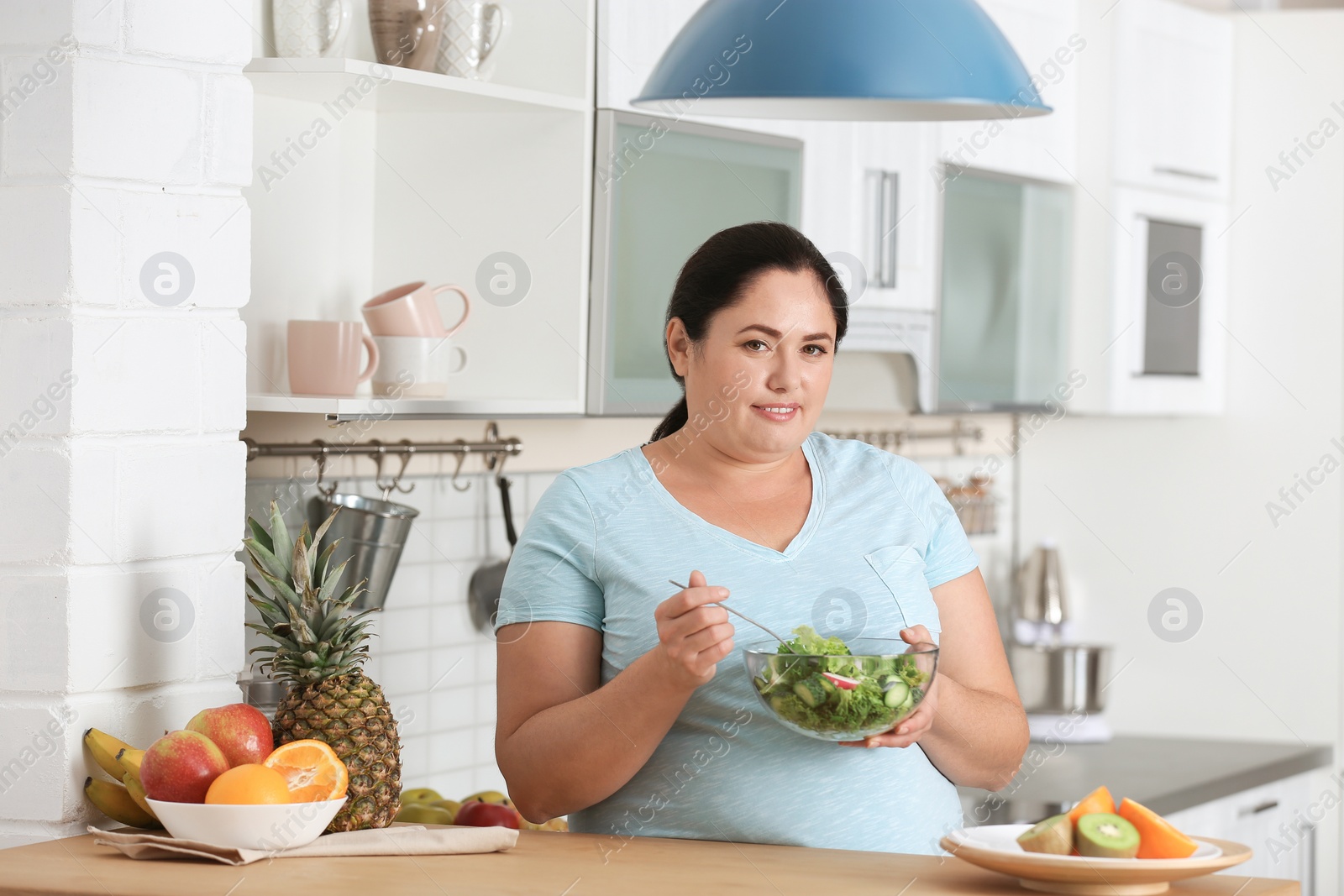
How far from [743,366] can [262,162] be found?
2.98 ft

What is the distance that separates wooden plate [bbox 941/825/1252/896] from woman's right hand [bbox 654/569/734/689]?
0.88 ft

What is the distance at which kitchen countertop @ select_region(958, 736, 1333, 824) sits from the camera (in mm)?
2879

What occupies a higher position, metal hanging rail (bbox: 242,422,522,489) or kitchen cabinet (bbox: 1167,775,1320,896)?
metal hanging rail (bbox: 242,422,522,489)

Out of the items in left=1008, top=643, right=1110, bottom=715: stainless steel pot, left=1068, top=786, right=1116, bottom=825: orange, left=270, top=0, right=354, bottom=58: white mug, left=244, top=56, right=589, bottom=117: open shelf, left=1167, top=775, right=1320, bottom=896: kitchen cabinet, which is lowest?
left=1167, top=775, right=1320, bottom=896: kitchen cabinet

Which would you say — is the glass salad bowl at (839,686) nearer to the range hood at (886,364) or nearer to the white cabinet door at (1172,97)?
the range hood at (886,364)

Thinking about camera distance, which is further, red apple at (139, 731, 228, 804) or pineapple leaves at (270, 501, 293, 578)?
pineapple leaves at (270, 501, 293, 578)

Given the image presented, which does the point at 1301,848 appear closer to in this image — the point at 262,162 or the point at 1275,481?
the point at 1275,481

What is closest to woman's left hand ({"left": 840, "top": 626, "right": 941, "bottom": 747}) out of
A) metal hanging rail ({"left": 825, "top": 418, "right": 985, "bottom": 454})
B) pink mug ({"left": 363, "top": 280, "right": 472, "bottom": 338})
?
pink mug ({"left": 363, "top": 280, "right": 472, "bottom": 338})

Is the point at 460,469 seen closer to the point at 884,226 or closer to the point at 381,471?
the point at 381,471

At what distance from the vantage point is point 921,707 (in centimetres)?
146

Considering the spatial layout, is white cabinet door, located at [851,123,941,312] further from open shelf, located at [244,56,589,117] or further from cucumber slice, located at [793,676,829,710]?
cucumber slice, located at [793,676,829,710]

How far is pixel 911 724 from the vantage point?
146 cm

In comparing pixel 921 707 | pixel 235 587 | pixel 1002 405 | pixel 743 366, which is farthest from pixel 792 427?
pixel 1002 405

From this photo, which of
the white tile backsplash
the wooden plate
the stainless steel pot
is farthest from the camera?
the stainless steel pot
